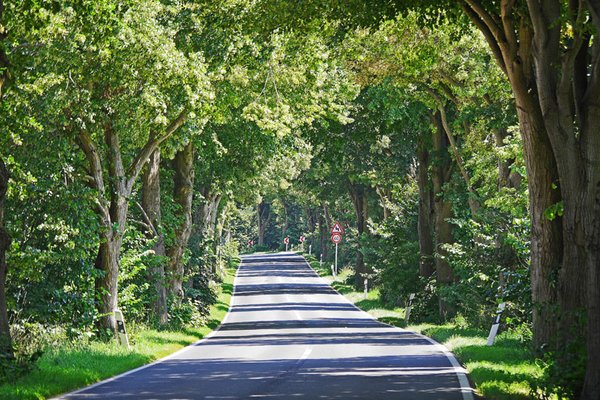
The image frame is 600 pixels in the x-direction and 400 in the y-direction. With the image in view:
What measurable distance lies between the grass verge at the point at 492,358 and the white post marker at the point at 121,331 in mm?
7032

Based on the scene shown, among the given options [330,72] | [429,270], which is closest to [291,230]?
[429,270]

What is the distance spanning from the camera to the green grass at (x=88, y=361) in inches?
539

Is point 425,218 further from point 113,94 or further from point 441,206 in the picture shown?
point 113,94

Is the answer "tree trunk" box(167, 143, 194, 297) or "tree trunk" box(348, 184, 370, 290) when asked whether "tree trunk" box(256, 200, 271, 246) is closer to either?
"tree trunk" box(348, 184, 370, 290)

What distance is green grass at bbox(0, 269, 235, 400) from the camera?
44.9 feet

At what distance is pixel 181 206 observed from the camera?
33.2 m

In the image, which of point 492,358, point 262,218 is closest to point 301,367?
point 492,358

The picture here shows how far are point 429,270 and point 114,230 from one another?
1623cm

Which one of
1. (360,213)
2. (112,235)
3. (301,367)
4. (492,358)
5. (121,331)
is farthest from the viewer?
(360,213)

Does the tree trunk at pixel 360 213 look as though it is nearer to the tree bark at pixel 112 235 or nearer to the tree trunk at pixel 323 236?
the tree trunk at pixel 323 236

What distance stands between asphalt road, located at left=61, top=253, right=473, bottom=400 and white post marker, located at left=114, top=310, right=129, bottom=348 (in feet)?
4.05

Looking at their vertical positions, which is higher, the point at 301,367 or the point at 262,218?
the point at 262,218

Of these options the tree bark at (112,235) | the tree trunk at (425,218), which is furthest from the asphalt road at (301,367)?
the tree trunk at (425,218)

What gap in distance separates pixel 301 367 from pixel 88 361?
360cm
